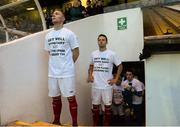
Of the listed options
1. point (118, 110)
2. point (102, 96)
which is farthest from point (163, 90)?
point (102, 96)

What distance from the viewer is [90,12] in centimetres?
717

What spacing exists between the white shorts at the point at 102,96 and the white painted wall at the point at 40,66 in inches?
22.1

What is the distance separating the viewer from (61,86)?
477 centimetres

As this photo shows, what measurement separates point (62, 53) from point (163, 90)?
2.03m

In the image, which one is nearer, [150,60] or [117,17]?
[150,60]

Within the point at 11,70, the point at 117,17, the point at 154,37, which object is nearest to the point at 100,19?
the point at 117,17

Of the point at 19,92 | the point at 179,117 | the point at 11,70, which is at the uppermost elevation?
the point at 11,70

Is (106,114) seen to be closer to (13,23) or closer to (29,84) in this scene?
(29,84)

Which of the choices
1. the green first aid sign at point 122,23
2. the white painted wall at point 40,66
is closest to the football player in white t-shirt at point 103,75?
the white painted wall at point 40,66

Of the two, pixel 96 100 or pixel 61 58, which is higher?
pixel 61 58

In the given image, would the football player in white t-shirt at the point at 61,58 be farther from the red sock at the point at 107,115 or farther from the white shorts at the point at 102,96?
the red sock at the point at 107,115

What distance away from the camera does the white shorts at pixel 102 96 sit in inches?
212

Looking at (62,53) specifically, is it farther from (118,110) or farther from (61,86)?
(118,110)

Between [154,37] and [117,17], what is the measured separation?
100 centimetres
